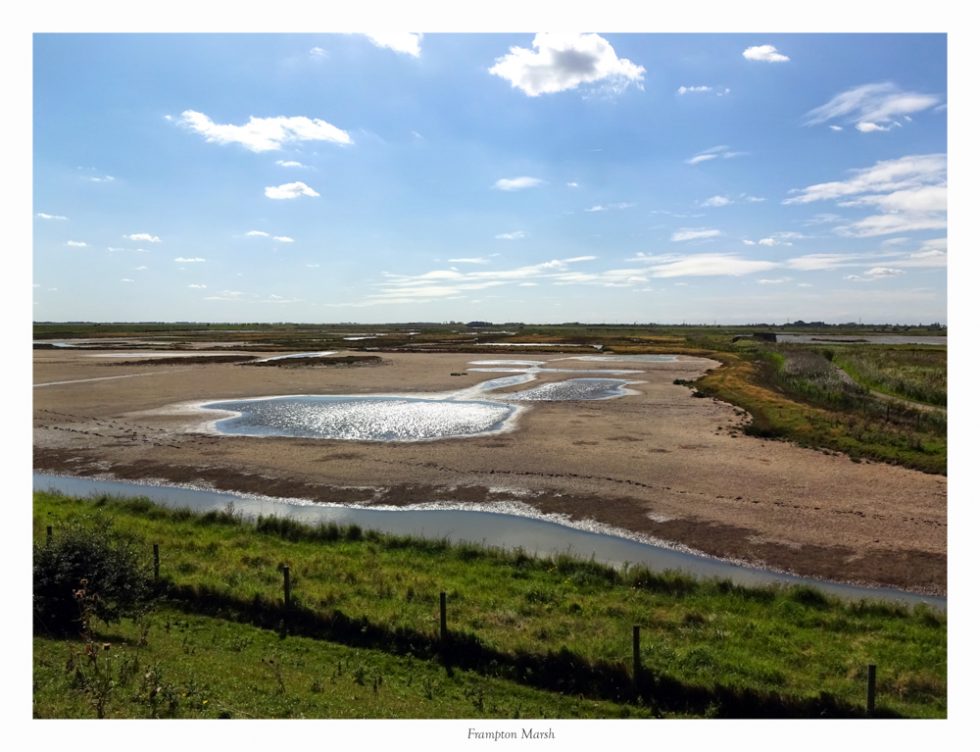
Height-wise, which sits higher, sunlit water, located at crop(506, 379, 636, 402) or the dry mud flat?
sunlit water, located at crop(506, 379, 636, 402)

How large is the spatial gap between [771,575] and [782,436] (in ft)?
68.6

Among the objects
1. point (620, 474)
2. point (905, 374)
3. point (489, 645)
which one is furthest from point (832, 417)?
point (489, 645)

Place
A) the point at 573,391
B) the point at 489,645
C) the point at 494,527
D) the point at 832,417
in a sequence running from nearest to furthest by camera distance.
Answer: the point at 489,645 → the point at 494,527 → the point at 832,417 → the point at 573,391

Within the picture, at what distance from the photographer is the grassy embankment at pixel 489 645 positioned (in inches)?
436

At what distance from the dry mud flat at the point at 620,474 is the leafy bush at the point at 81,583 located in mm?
12413

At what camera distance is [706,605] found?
1593cm

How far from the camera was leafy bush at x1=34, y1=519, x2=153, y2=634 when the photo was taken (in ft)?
42.4

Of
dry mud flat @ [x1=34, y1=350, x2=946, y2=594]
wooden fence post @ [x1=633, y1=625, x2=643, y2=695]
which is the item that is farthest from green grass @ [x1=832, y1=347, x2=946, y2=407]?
wooden fence post @ [x1=633, y1=625, x2=643, y2=695]

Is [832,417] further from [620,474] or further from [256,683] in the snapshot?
[256,683]

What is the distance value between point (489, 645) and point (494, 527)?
10.0 m

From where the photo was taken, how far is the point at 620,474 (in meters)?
29.3

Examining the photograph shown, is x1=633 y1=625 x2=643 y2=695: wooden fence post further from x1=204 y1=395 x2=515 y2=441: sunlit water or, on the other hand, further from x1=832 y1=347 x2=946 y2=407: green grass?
x1=832 y1=347 x2=946 y2=407: green grass

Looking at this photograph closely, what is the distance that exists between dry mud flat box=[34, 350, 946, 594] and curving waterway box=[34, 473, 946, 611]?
813 mm

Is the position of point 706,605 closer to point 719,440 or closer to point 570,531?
point 570,531
